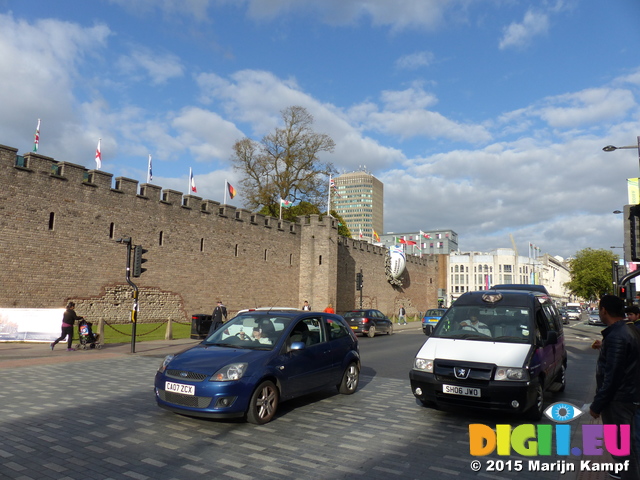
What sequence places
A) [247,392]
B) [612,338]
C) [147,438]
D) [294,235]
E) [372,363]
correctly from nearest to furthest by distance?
[612,338]
[147,438]
[247,392]
[372,363]
[294,235]

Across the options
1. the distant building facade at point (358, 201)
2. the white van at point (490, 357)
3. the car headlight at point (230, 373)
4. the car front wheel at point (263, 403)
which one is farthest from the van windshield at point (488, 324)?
the distant building facade at point (358, 201)

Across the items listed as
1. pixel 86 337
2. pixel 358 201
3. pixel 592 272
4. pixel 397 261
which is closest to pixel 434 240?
pixel 358 201

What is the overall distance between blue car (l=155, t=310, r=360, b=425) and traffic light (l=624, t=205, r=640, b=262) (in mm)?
5173

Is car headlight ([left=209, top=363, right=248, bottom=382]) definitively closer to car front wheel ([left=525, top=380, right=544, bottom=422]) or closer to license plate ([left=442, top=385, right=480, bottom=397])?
license plate ([left=442, top=385, right=480, bottom=397])

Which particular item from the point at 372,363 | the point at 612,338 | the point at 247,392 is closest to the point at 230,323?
the point at 247,392

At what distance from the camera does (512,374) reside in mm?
6473

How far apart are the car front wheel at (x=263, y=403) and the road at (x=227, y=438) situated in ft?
0.45

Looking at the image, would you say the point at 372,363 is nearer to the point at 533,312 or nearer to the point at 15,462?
the point at 533,312

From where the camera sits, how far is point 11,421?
6418 millimetres

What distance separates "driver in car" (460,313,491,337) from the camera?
7.62m

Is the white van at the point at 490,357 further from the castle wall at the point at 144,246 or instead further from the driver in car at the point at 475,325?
the castle wall at the point at 144,246

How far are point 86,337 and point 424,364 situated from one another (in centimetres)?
1265

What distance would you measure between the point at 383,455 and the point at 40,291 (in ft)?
67.4

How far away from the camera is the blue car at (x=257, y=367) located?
6.11m
